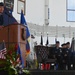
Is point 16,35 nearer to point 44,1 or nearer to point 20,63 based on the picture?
point 20,63

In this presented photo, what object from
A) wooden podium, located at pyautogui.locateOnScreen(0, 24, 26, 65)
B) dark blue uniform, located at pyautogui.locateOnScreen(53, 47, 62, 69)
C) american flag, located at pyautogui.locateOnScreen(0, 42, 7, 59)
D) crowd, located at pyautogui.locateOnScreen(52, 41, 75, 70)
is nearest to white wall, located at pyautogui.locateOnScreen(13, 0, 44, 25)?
dark blue uniform, located at pyautogui.locateOnScreen(53, 47, 62, 69)

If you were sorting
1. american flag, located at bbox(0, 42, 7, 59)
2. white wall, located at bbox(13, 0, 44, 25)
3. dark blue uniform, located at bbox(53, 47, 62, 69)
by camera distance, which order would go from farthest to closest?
white wall, located at bbox(13, 0, 44, 25) → dark blue uniform, located at bbox(53, 47, 62, 69) → american flag, located at bbox(0, 42, 7, 59)

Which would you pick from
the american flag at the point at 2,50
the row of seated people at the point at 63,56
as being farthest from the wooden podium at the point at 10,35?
the row of seated people at the point at 63,56

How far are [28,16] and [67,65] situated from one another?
14.0 feet

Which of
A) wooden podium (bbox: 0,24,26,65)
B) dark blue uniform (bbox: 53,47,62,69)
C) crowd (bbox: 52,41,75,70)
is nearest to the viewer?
wooden podium (bbox: 0,24,26,65)

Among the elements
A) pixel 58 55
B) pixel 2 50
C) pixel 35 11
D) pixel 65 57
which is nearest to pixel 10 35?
pixel 2 50

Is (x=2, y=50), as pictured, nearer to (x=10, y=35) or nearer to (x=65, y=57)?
(x=10, y=35)

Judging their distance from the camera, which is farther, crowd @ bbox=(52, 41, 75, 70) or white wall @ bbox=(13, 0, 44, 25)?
white wall @ bbox=(13, 0, 44, 25)

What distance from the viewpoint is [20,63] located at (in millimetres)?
4434

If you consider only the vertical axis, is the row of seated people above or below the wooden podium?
below

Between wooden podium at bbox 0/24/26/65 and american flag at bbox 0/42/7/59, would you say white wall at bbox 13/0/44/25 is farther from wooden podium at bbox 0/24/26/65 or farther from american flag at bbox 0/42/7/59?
american flag at bbox 0/42/7/59

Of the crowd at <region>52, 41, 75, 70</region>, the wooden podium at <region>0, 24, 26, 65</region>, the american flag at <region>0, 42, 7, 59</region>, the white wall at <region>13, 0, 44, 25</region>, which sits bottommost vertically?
the crowd at <region>52, 41, 75, 70</region>

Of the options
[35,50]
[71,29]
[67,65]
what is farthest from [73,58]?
[71,29]

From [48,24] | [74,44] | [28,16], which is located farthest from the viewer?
[48,24]
